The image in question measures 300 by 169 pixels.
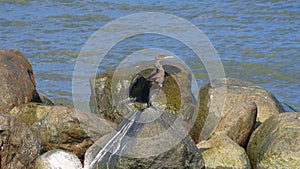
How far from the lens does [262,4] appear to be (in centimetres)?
1741

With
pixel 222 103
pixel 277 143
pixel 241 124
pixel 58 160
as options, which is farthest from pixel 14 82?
pixel 277 143

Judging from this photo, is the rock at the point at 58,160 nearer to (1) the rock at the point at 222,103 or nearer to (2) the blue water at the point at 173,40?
(1) the rock at the point at 222,103

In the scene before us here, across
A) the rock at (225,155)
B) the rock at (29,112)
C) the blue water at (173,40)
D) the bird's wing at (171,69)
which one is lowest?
the blue water at (173,40)

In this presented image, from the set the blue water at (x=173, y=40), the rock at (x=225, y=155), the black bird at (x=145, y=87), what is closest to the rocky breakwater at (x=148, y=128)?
the rock at (x=225, y=155)

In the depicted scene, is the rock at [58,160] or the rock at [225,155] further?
the rock at [225,155]

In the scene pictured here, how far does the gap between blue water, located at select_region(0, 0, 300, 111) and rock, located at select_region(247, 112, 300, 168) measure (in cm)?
298

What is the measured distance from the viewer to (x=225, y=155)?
7535 millimetres

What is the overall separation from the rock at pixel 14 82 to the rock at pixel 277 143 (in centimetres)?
300

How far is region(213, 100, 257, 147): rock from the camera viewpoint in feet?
27.0

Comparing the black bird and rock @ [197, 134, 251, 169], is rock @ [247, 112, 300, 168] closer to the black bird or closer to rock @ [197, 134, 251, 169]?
rock @ [197, 134, 251, 169]

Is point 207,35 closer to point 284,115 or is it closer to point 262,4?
point 262,4

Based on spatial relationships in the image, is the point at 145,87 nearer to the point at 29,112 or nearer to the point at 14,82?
the point at 29,112

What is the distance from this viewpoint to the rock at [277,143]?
289 inches

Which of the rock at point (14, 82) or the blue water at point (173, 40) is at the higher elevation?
the rock at point (14, 82)
